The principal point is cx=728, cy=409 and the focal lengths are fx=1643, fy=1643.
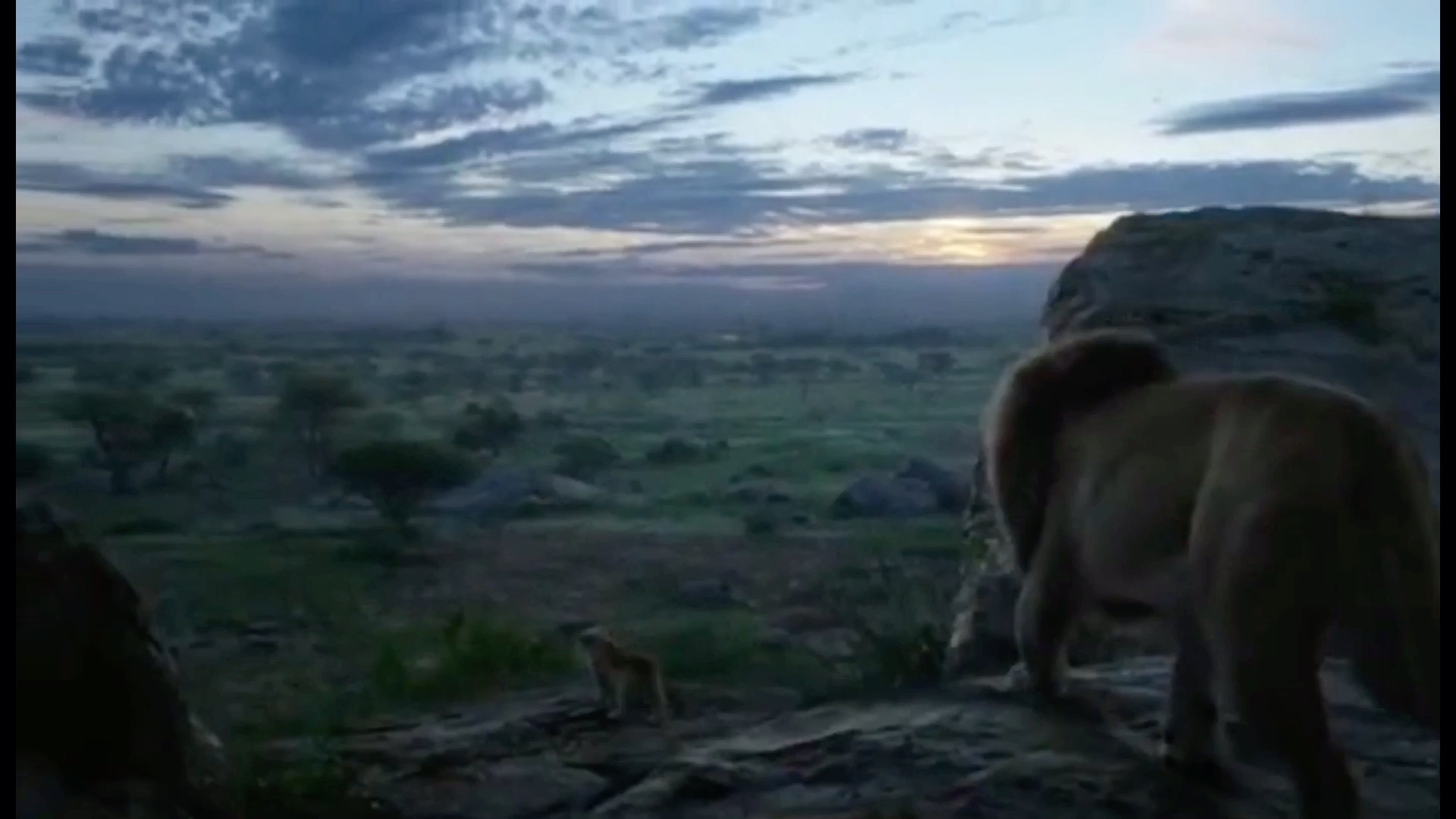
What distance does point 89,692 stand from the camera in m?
2.21

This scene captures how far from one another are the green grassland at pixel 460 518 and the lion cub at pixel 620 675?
0.06 meters

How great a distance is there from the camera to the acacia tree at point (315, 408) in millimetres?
2521

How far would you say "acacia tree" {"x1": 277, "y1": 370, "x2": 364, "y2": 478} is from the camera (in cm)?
252

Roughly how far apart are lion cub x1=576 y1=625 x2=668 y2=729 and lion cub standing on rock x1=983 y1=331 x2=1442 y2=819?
0.67m

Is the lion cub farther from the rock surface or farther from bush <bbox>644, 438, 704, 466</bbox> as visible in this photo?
the rock surface

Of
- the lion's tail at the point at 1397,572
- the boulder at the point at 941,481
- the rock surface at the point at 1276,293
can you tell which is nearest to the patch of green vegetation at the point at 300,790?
the boulder at the point at 941,481

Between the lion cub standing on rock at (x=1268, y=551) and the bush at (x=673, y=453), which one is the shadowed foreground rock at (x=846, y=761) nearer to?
the lion cub standing on rock at (x=1268, y=551)

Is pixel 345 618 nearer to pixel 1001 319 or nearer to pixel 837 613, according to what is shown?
pixel 837 613

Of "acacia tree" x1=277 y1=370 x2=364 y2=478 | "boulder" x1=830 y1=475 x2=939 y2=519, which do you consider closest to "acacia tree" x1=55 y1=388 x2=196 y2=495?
"acacia tree" x1=277 y1=370 x2=364 y2=478

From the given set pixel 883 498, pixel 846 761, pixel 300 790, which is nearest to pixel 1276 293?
pixel 883 498

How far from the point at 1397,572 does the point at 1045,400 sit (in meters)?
0.69

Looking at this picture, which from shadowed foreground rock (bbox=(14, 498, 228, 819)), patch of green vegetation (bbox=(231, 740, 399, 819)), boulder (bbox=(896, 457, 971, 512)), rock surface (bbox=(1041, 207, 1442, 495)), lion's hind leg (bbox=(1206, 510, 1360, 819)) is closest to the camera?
lion's hind leg (bbox=(1206, 510, 1360, 819))

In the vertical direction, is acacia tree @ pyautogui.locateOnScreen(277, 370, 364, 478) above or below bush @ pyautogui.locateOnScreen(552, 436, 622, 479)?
above

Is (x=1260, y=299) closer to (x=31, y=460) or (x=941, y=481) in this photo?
(x=941, y=481)
